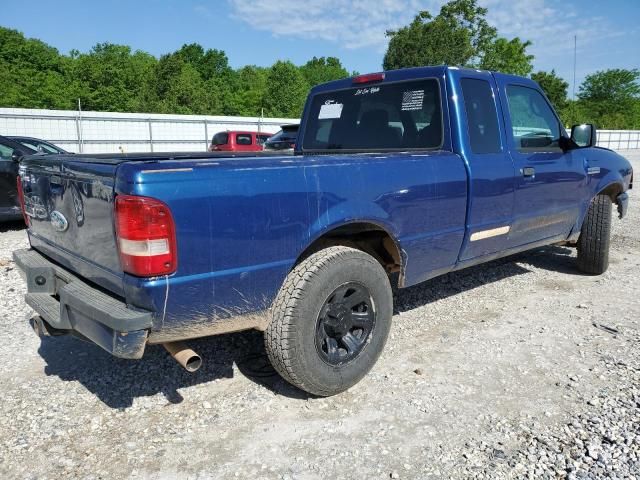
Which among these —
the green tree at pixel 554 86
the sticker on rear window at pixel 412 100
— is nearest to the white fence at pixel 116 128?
the sticker on rear window at pixel 412 100

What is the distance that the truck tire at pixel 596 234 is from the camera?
16.5 ft

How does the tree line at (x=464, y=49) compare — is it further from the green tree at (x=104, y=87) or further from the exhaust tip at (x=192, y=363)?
the exhaust tip at (x=192, y=363)

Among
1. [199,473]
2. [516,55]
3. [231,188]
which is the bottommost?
[199,473]

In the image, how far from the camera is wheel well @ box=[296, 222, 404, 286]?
9.58ft

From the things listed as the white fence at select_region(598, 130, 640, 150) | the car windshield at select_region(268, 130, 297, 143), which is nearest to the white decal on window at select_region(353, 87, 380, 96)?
the car windshield at select_region(268, 130, 297, 143)

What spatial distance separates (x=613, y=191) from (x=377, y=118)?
9.85 ft

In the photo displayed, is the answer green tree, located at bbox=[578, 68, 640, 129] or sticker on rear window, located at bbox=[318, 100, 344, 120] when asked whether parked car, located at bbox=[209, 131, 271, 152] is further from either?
green tree, located at bbox=[578, 68, 640, 129]

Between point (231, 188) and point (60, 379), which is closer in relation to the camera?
point (231, 188)

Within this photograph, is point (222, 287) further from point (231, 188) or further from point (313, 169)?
point (313, 169)

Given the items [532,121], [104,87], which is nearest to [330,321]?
[532,121]

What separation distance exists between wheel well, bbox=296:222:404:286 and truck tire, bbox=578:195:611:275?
2.78m

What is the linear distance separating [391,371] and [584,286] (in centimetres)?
284

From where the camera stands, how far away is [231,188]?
7.59 feet

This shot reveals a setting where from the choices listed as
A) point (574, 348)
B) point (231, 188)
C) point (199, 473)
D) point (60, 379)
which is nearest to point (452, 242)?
point (574, 348)
